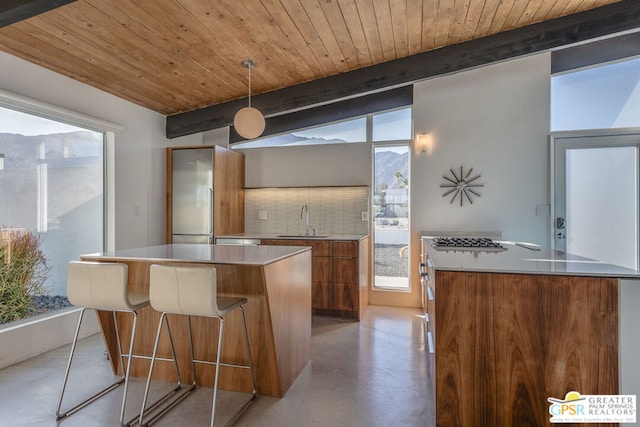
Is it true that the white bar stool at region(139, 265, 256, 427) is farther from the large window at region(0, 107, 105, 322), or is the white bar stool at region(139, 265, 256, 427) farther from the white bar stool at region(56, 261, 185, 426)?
the large window at region(0, 107, 105, 322)

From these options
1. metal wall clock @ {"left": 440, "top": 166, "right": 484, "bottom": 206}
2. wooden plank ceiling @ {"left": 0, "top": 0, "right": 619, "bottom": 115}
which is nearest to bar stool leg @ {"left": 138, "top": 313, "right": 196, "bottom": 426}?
wooden plank ceiling @ {"left": 0, "top": 0, "right": 619, "bottom": 115}

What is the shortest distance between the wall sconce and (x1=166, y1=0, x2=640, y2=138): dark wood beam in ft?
2.24

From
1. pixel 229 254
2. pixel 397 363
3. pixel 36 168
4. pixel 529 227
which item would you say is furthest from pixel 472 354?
pixel 36 168

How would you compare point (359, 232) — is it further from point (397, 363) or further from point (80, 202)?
point (80, 202)

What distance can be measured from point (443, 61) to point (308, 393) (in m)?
3.55

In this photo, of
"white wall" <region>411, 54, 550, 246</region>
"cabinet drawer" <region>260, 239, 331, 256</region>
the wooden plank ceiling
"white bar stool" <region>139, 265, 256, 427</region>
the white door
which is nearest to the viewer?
"white bar stool" <region>139, 265, 256, 427</region>

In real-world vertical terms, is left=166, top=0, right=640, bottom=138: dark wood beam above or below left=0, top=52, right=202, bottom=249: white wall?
above

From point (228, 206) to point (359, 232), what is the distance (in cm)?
186

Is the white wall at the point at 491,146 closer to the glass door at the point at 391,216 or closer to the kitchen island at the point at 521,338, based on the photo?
the glass door at the point at 391,216

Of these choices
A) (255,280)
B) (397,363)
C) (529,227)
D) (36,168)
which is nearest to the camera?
(255,280)

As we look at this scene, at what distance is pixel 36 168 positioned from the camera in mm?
3002

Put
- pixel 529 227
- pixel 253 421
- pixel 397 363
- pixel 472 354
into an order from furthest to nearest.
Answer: pixel 529 227, pixel 397 363, pixel 253 421, pixel 472 354

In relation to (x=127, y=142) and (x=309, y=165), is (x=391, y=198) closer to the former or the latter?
(x=309, y=165)

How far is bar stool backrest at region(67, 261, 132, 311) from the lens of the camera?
1917 mm
